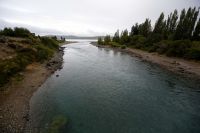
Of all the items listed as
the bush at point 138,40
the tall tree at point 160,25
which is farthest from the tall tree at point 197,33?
the bush at point 138,40

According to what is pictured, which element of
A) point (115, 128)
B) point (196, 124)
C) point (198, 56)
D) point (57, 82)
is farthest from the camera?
point (198, 56)

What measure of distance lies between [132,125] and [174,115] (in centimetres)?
479

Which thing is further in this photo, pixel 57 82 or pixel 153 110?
pixel 57 82

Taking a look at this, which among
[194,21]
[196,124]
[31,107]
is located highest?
[194,21]

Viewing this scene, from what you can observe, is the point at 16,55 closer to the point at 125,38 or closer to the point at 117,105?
the point at 117,105

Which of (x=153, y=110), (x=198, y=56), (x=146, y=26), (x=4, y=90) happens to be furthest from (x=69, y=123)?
(x=146, y=26)

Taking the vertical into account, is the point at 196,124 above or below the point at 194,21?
below

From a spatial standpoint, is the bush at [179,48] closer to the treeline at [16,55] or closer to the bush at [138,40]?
the bush at [138,40]

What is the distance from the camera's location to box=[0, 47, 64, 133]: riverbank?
11042 mm

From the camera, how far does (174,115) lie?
13992 millimetres

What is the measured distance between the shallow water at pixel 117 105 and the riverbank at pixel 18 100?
76 cm

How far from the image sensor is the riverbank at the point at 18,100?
36.2 ft

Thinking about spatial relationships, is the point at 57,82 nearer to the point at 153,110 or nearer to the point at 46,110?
the point at 46,110

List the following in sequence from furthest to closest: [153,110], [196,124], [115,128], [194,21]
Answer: [194,21] → [153,110] → [196,124] → [115,128]
